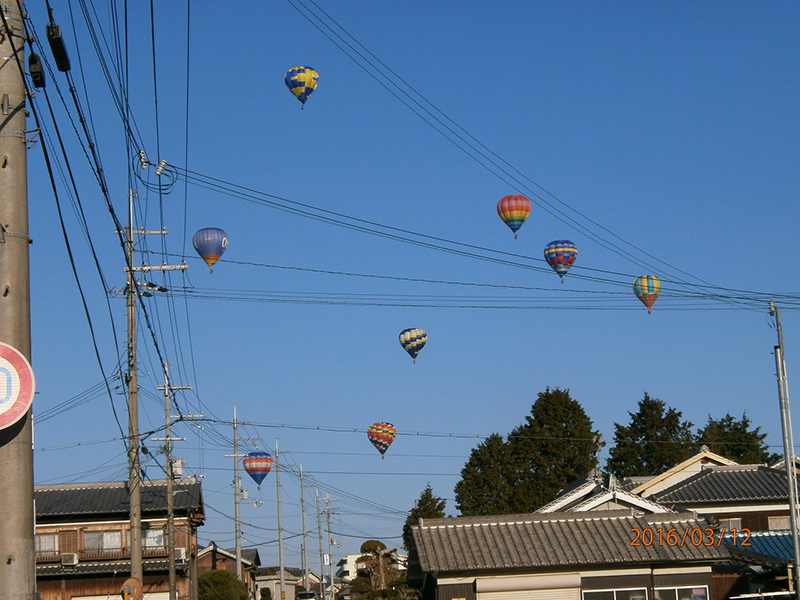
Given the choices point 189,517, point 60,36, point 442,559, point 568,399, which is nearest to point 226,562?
point 189,517

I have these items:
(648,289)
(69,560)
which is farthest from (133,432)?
(648,289)

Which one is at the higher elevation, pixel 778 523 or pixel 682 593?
pixel 778 523

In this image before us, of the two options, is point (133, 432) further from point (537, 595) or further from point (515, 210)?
point (515, 210)

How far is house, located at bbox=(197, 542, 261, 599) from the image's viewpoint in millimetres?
52812

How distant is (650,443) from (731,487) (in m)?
38.4

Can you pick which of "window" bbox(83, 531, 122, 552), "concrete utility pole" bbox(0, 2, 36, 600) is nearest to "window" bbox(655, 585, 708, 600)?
"concrete utility pole" bbox(0, 2, 36, 600)

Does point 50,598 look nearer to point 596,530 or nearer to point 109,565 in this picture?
point 109,565

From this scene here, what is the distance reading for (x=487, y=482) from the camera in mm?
65250

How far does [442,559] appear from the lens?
20.3 metres

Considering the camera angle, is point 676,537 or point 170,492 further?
point 170,492

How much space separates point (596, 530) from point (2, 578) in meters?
17.9

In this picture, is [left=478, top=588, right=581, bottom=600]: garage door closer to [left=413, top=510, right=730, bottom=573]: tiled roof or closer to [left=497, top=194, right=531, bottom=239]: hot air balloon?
Result: [left=413, top=510, right=730, bottom=573]: tiled roof

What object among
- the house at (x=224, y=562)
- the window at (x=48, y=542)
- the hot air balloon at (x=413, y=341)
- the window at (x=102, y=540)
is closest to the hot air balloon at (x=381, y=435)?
the hot air balloon at (x=413, y=341)

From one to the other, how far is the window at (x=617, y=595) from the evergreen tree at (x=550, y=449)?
138 feet
